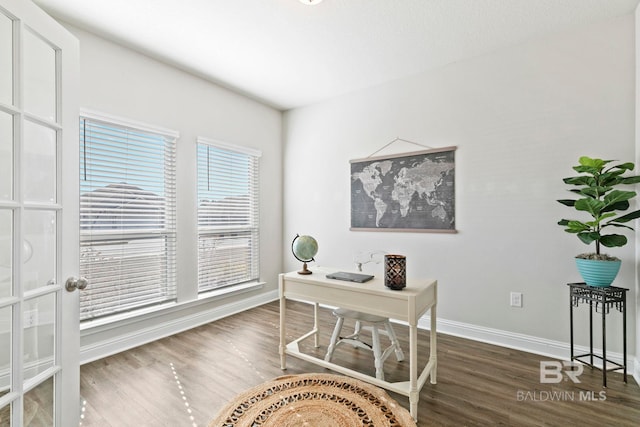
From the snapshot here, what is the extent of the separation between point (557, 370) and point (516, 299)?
0.57m

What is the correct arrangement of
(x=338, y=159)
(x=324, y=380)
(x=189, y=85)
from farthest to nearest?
(x=338, y=159)
(x=189, y=85)
(x=324, y=380)

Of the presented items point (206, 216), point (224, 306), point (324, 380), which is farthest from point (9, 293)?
point (224, 306)

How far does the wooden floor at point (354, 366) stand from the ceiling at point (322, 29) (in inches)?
102

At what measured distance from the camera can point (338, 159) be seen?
12.3ft

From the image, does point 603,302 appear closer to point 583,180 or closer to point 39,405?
point 583,180

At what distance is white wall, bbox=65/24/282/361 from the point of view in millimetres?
2494

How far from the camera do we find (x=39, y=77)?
1180 millimetres

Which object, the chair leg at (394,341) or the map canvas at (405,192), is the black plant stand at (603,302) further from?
the chair leg at (394,341)

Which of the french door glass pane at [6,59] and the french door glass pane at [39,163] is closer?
the french door glass pane at [6,59]

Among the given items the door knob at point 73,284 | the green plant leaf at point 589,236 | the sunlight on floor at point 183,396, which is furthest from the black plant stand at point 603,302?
the door knob at point 73,284

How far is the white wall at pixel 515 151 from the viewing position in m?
2.31

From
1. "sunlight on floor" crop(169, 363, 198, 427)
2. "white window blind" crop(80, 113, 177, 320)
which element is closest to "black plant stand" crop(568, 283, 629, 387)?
"sunlight on floor" crop(169, 363, 198, 427)

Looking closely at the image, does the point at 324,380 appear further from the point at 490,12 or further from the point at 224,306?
the point at 490,12

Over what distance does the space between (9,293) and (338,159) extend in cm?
313
